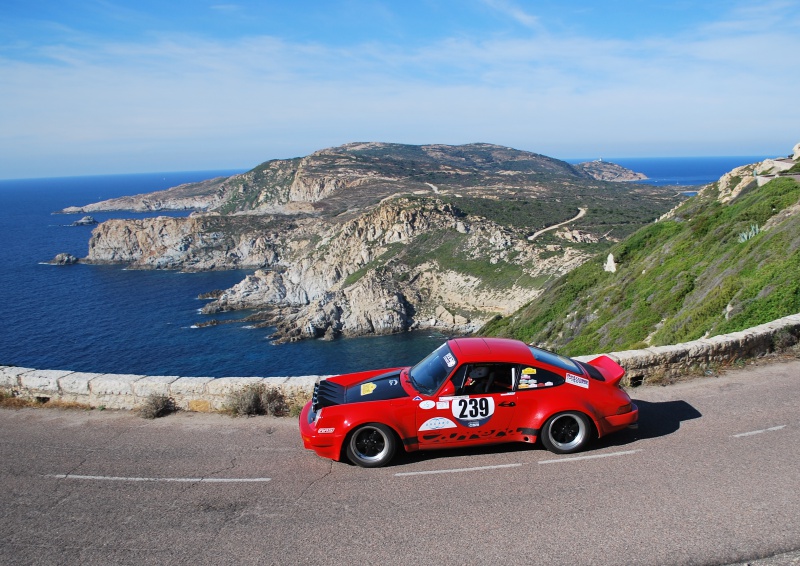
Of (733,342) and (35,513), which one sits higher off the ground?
(733,342)

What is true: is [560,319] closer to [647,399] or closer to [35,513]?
[647,399]

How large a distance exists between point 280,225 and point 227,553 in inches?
4751

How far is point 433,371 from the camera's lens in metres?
7.34

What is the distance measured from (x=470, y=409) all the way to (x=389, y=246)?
265 ft

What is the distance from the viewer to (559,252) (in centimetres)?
7056

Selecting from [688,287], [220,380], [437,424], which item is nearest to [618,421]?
[437,424]

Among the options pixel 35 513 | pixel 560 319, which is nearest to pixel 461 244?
pixel 560 319

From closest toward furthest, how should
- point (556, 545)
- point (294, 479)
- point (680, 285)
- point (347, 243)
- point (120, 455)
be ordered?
point (556, 545) < point (294, 479) < point (120, 455) < point (680, 285) < point (347, 243)

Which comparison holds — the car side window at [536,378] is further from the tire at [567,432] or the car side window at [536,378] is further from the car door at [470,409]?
A: the tire at [567,432]

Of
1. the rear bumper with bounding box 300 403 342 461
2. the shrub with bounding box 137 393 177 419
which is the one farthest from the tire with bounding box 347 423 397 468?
the shrub with bounding box 137 393 177 419

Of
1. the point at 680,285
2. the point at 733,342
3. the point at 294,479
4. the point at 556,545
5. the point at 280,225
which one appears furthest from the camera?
the point at 280,225

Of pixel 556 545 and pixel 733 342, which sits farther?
pixel 733 342

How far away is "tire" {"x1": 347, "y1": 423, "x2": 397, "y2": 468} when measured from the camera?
271 inches

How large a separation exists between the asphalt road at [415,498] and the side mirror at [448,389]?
35.4 inches
